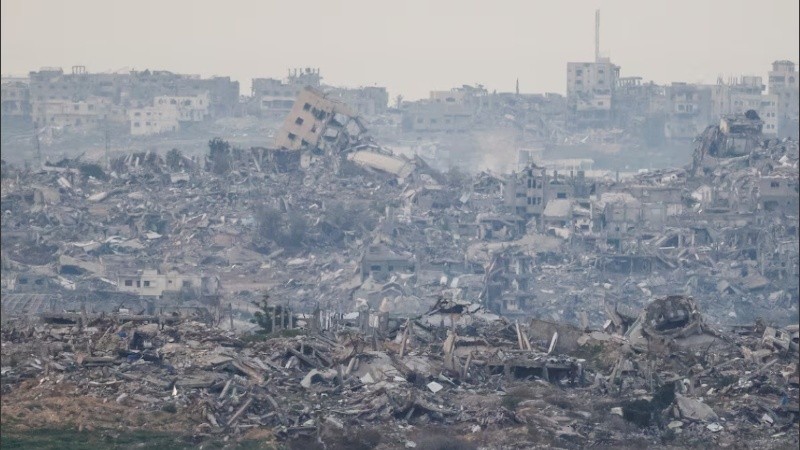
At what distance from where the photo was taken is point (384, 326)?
29.4 metres

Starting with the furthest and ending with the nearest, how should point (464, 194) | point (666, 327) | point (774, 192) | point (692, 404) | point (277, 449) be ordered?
point (464, 194) < point (774, 192) < point (666, 327) < point (692, 404) < point (277, 449)

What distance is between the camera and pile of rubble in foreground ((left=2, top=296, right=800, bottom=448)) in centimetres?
2406

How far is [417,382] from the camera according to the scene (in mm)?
25578

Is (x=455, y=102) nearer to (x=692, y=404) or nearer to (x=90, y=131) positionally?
(x=90, y=131)

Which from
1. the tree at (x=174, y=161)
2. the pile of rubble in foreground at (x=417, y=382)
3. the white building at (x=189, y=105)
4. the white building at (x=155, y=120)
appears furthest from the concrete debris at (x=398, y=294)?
the white building at (x=189, y=105)

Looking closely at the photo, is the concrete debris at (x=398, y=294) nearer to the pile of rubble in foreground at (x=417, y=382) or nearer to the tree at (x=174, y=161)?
the pile of rubble in foreground at (x=417, y=382)

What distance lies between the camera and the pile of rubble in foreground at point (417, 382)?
78.9 feet

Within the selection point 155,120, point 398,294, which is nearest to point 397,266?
point 398,294

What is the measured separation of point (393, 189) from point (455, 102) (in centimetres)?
2989

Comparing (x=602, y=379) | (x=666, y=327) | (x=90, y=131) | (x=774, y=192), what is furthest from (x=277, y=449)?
(x=90, y=131)

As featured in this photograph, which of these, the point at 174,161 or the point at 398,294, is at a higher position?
the point at 174,161

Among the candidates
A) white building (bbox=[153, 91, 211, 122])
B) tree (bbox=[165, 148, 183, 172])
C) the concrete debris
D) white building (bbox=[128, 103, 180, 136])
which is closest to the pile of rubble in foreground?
the concrete debris

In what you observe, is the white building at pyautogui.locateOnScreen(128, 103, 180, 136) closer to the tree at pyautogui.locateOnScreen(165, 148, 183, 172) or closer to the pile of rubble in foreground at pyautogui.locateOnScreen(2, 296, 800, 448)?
the tree at pyautogui.locateOnScreen(165, 148, 183, 172)

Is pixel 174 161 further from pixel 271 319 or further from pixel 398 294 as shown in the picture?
pixel 271 319
